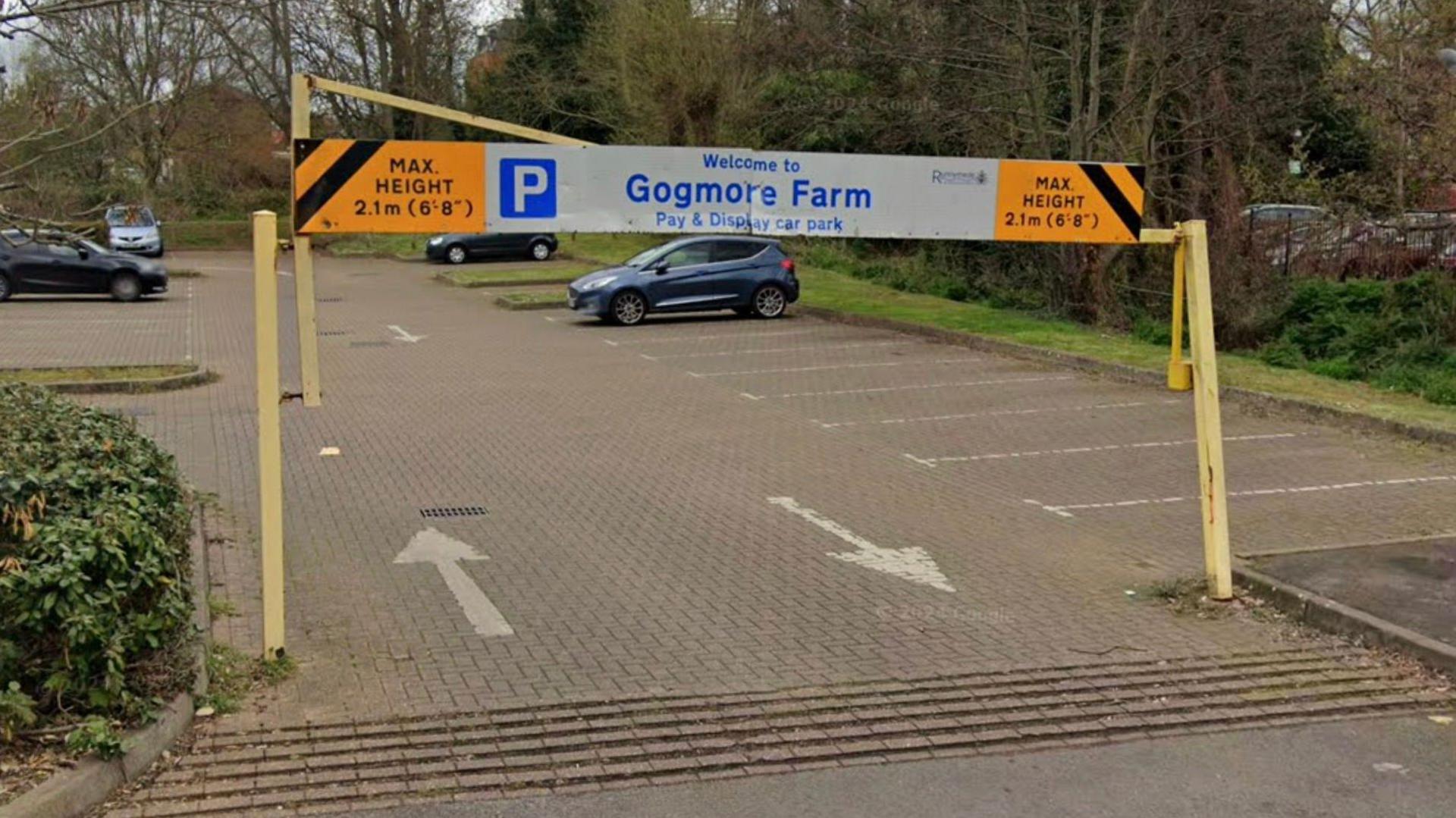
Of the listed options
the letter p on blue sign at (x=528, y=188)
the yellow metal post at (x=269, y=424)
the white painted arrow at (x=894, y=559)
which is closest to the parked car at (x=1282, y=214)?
the white painted arrow at (x=894, y=559)

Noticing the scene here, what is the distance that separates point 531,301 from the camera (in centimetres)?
2788

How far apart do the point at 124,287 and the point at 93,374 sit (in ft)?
41.9

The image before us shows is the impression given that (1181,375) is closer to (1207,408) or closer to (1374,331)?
(1207,408)

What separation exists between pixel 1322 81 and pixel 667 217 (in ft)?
69.4

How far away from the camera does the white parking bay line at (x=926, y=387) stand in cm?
1636

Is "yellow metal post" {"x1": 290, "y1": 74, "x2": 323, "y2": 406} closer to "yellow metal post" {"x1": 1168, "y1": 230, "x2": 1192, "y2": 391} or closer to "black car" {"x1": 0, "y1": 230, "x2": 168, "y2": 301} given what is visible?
"yellow metal post" {"x1": 1168, "y1": 230, "x2": 1192, "y2": 391}

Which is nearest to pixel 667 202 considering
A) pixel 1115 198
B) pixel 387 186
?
pixel 387 186

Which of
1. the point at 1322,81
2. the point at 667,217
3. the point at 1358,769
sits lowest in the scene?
the point at 1358,769

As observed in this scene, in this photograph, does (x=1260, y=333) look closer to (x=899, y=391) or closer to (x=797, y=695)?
(x=899, y=391)

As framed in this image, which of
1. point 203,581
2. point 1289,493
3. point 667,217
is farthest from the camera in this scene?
point 1289,493

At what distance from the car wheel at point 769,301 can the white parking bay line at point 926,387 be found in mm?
7976

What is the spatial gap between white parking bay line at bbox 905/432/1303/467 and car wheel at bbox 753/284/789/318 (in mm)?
12204

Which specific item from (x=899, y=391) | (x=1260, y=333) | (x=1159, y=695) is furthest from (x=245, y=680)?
(x=1260, y=333)

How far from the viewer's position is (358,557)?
28.6 feet
